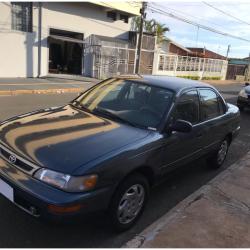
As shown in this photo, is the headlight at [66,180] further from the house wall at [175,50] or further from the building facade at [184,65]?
the house wall at [175,50]

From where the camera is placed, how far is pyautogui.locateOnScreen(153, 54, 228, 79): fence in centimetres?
2967

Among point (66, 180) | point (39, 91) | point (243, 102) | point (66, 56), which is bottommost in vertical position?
point (39, 91)

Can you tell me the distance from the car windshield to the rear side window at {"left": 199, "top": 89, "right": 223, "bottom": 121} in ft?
2.69

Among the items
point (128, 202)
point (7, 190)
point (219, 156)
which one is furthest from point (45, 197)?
point (219, 156)

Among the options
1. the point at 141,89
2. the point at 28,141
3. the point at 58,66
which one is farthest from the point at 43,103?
the point at 58,66

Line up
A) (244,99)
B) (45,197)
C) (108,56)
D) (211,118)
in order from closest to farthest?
(45,197), (211,118), (244,99), (108,56)

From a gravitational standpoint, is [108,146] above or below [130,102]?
below

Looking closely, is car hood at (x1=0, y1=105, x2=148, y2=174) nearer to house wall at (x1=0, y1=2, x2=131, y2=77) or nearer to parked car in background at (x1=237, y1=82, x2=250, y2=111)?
parked car in background at (x1=237, y1=82, x2=250, y2=111)

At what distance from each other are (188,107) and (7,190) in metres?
2.52

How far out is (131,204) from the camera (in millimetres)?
3477

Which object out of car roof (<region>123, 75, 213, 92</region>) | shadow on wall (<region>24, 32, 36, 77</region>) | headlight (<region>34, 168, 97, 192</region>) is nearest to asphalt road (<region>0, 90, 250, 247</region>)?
headlight (<region>34, 168, 97, 192</region>)

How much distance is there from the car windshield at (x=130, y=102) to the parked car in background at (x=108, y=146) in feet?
0.04

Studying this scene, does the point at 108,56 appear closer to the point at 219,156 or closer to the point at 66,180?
the point at 219,156

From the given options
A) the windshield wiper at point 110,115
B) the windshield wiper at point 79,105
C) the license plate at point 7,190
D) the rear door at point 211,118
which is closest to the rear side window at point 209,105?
the rear door at point 211,118
